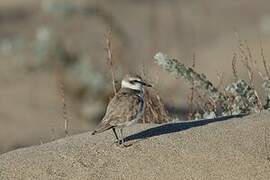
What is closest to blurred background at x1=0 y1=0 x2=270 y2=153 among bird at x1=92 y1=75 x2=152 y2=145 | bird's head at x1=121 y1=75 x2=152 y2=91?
bird's head at x1=121 y1=75 x2=152 y2=91

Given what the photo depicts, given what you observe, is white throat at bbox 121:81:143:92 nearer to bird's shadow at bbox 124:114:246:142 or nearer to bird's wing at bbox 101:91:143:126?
bird's wing at bbox 101:91:143:126

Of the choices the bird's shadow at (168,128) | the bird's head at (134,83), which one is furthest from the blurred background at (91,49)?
the bird's head at (134,83)

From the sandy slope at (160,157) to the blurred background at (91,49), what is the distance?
382 centimetres

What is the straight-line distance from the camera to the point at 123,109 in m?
6.70

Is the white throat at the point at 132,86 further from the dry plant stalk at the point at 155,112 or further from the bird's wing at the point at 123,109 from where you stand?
the dry plant stalk at the point at 155,112

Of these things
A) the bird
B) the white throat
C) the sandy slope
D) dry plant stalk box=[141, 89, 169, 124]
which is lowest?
dry plant stalk box=[141, 89, 169, 124]

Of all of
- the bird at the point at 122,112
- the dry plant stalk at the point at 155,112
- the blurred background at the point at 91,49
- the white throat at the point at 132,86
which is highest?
the white throat at the point at 132,86

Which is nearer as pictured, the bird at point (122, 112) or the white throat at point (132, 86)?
the bird at point (122, 112)

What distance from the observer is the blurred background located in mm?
13852

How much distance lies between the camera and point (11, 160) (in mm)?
6582

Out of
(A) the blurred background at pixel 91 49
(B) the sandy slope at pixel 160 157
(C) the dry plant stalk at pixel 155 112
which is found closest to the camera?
(B) the sandy slope at pixel 160 157

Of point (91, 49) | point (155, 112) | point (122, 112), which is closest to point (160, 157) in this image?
point (122, 112)

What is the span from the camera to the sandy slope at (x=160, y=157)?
6211 mm

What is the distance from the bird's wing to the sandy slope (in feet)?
0.58
